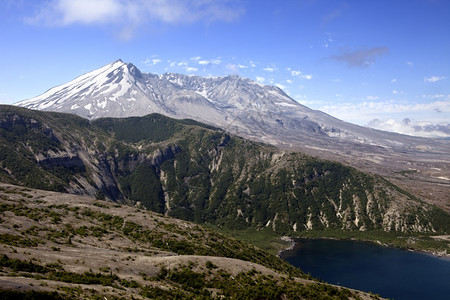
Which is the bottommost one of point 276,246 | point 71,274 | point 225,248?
point 276,246

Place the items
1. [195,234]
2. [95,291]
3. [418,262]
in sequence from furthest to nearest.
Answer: [418,262] < [195,234] < [95,291]

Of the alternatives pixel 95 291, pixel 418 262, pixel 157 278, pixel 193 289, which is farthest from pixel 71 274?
pixel 418 262

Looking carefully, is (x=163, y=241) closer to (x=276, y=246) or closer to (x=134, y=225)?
(x=134, y=225)

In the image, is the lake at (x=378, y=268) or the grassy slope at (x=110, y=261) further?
the lake at (x=378, y=268)

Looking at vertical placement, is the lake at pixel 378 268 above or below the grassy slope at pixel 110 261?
below

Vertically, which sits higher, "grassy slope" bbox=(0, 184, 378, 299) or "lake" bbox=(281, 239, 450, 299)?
"grassy slope" bbox=(0, 184, 378, 299)
